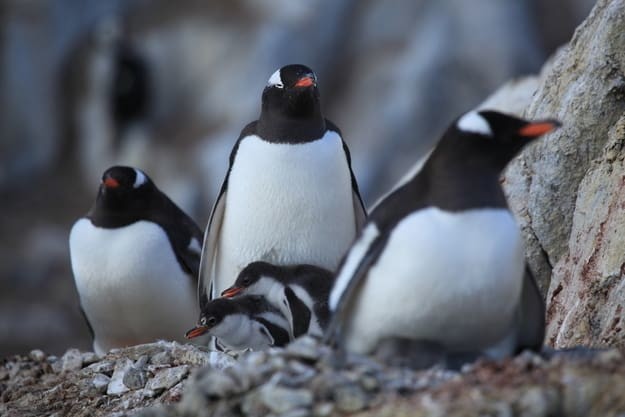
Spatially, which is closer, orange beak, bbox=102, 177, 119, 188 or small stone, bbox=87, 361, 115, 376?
small stone, bbox=87, 361, 115, 376

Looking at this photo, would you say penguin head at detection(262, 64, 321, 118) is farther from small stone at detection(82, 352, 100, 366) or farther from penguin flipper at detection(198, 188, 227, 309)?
small stone at detection(82, 352, 100, 366)

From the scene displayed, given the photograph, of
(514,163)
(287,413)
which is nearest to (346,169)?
(514,163)

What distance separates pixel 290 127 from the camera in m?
7.74

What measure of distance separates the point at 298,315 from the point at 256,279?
1.36ft

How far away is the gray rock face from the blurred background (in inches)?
488

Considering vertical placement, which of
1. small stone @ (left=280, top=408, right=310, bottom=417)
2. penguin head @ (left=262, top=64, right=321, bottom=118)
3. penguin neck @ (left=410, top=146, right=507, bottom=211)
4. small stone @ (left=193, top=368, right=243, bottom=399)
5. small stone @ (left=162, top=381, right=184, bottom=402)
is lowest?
small stone @ (left=162, top=381, right=184, bottom=402)

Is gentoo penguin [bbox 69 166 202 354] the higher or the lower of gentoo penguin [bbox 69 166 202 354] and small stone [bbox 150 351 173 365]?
the higher

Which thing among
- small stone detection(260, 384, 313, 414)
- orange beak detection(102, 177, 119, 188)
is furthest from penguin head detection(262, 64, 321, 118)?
small stone detection(260, 384, 313, 414)

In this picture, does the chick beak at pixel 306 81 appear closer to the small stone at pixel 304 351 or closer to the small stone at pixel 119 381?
the small stone at pixel 119 381

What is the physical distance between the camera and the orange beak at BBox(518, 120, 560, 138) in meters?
5.27

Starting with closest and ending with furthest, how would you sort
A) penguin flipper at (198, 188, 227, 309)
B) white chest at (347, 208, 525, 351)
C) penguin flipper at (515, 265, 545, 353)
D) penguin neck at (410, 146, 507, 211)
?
white chest at (347, 208, 525, 351), penguin neck at (410, 146, 507, 211), penguin flipper at (515, 265, 545, 353), penguin flipper at (198, 188, 227, 309)

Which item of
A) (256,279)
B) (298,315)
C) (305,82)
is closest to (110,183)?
(256,279)

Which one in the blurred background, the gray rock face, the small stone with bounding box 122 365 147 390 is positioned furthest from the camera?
Answer: the blurred background

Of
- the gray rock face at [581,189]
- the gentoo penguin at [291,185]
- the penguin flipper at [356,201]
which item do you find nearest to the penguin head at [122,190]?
the gentoo penguin at [291,185]
